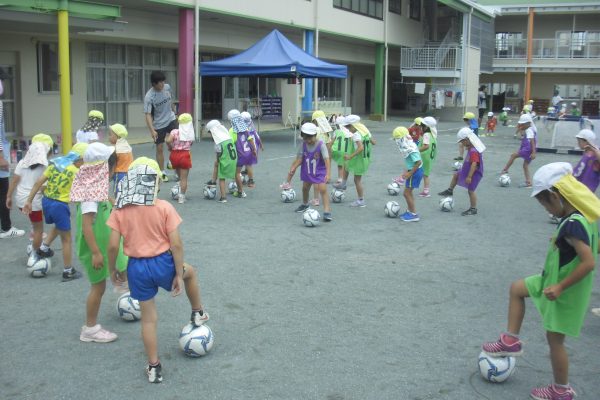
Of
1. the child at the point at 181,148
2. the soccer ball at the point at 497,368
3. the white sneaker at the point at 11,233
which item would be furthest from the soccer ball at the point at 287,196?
the soccer ball at the point at 497,368

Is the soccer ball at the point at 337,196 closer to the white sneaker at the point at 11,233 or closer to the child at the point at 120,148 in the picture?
the child at the point at 120,148

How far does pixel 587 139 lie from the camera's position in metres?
8.17

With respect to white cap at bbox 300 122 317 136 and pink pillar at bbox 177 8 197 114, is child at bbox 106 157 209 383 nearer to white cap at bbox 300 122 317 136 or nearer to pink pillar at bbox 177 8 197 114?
white cap at bbox 300 122 317 136

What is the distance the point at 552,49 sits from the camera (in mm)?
39969

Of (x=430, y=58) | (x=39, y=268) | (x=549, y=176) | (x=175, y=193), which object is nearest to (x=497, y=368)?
(x=549, y=176)

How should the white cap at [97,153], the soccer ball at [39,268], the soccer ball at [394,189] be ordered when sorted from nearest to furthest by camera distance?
the white cap at [97,153]
the soccer ball at [39,268]
the soccer ball at [394,189]

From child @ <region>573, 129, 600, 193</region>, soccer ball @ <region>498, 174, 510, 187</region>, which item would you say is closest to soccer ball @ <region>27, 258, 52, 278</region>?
child @ <region>573, 129, 600, 193</region>

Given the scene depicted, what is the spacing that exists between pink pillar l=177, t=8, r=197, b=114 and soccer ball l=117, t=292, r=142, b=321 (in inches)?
634

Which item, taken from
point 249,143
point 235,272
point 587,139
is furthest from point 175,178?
point 587,139

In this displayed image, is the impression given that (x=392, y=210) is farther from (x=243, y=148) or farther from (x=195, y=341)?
(x=195, y=341)

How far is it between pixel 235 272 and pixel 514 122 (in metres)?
31.1

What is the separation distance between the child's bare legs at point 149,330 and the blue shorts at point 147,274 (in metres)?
0.06

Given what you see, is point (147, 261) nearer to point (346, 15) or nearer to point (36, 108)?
point (36, 108)

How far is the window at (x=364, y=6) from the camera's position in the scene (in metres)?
30.2
